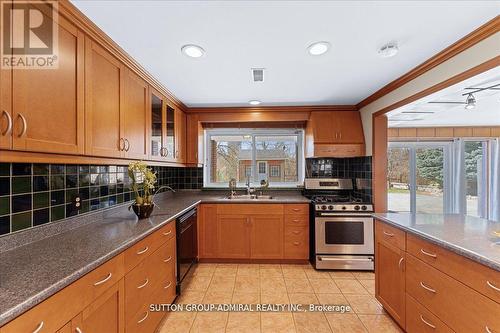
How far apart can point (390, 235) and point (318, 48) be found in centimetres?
162

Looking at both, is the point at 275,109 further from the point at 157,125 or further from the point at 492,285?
the point at 492,285

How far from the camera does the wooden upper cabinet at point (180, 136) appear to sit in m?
3.08

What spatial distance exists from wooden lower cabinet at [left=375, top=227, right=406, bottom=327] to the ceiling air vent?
1.87 m

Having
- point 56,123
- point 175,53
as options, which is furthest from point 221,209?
point 56,123

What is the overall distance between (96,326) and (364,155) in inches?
130

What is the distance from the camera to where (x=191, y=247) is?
273 centimetres

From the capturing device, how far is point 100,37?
4.98 ft

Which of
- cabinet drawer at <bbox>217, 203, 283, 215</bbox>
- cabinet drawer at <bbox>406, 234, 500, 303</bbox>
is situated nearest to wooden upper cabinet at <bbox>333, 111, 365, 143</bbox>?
cabinet drawer at <bbox>217, 203, 283, 215</bbox>

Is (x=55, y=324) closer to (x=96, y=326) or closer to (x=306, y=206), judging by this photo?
(x=96, y=326)

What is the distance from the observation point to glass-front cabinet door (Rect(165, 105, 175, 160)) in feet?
9.01

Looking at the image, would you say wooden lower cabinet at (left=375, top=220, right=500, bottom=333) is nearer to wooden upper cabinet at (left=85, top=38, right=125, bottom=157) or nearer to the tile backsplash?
wooden upper cabinet at (left=85, top=38, right=125, bottom=157)

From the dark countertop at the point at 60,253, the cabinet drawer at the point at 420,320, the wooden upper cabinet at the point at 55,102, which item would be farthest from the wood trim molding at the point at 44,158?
the cabinet drawer at the point at 420,320

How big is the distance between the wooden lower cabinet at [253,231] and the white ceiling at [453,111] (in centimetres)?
186

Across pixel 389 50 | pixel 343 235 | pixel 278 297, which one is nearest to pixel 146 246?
pixel 278 297
